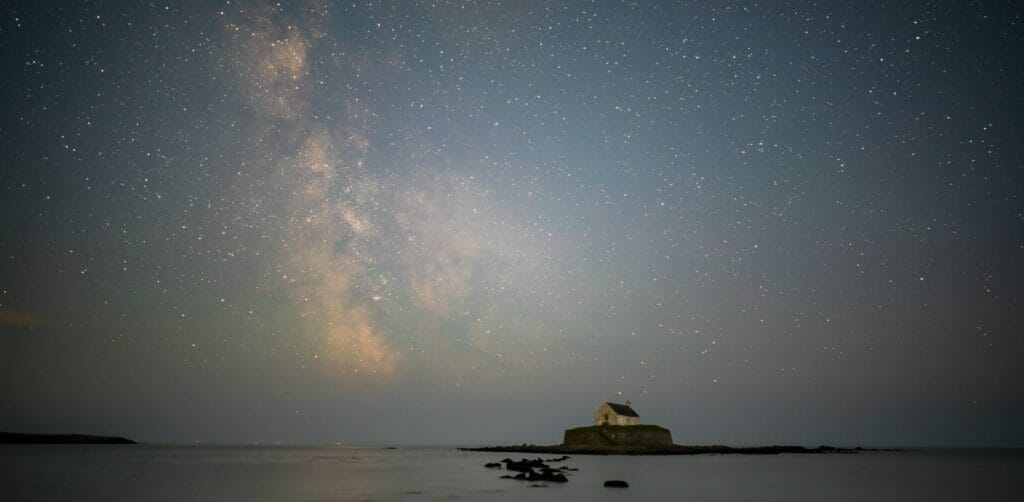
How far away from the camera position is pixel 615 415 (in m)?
85.9

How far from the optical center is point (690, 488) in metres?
42.2

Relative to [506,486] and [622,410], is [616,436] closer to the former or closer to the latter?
[622,410]

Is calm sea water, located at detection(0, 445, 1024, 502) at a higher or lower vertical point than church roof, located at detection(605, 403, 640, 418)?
lower

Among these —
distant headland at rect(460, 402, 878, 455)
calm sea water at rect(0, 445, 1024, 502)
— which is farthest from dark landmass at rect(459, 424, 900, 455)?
calm sea water at rect(0, 445, 1024, 502)

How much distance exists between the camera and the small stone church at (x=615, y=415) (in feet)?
283

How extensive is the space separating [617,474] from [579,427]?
38.0 metres

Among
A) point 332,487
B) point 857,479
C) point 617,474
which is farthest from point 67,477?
point 857,479

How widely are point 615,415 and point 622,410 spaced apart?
2301 millimetres

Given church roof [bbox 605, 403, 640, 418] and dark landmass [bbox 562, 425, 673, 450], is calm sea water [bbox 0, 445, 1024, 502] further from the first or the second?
church roof [bbox 605, 403, 640, 418]

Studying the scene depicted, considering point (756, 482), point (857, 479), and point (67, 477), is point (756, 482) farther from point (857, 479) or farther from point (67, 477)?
point (67, 477)

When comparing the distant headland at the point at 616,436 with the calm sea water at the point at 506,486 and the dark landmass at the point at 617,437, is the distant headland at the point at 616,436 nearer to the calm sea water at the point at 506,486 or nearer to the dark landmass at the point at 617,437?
the dark landmass at the point at 617,437

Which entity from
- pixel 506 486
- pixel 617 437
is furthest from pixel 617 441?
pixel 506 486

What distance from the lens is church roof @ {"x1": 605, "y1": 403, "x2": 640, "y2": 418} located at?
86875 millimetres

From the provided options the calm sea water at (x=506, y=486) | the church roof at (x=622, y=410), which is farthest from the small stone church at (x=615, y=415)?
the calm sea water at (x=506, y=486)
